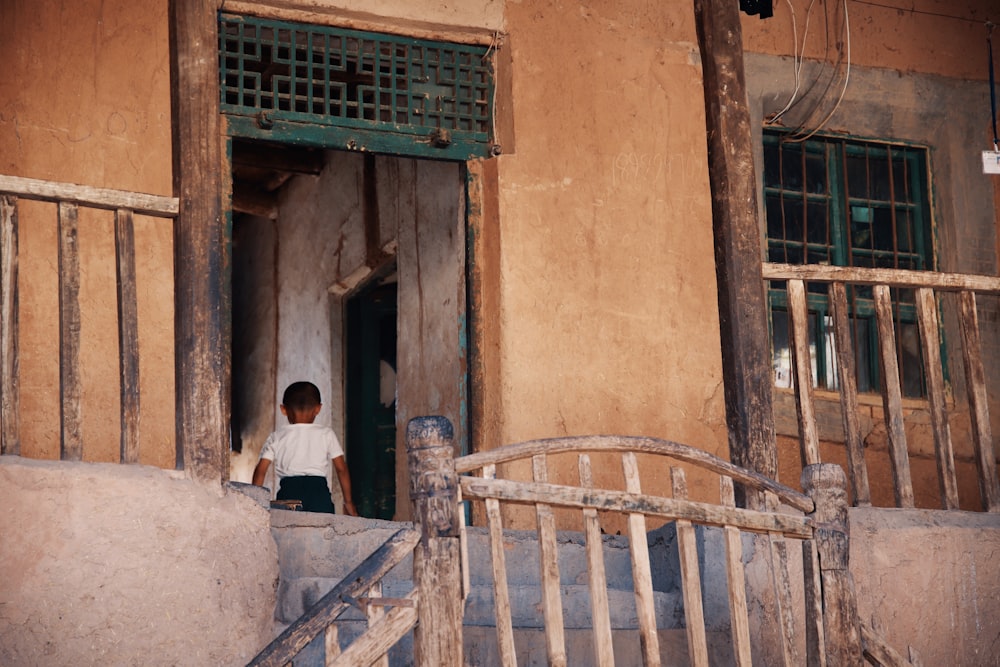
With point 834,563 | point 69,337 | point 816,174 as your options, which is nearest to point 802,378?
point 834,563

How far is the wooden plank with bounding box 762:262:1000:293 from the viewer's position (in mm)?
6035

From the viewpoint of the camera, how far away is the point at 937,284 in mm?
6184

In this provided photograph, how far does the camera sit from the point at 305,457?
265 inches

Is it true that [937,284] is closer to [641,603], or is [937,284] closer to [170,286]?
[641,603]

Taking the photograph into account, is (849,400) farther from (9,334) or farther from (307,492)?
(9,334)

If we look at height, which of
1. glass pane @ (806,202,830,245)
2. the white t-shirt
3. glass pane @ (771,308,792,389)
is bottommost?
the white t-shirt

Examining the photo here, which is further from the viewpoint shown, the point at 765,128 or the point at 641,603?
the point at 765,128

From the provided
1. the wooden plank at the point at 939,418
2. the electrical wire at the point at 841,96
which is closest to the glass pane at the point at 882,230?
the electrical wire at the point at 841,96

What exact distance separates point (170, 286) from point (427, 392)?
1989 millimetres

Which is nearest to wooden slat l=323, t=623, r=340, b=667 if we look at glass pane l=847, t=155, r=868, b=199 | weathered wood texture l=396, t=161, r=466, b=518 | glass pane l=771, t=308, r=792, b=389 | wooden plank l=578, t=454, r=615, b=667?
wooden plank l=578, t=454, r=615, b=667

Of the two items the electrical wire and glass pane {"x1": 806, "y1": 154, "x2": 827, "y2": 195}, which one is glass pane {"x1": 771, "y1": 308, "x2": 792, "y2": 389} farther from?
the electrical wire

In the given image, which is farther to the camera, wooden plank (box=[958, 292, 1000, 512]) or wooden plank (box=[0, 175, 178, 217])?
wooden plank (box=[958, 292, 1000, 512])

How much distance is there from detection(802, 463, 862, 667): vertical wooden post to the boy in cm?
254

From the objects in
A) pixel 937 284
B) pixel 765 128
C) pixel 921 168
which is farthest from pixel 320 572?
pixel 921 168
